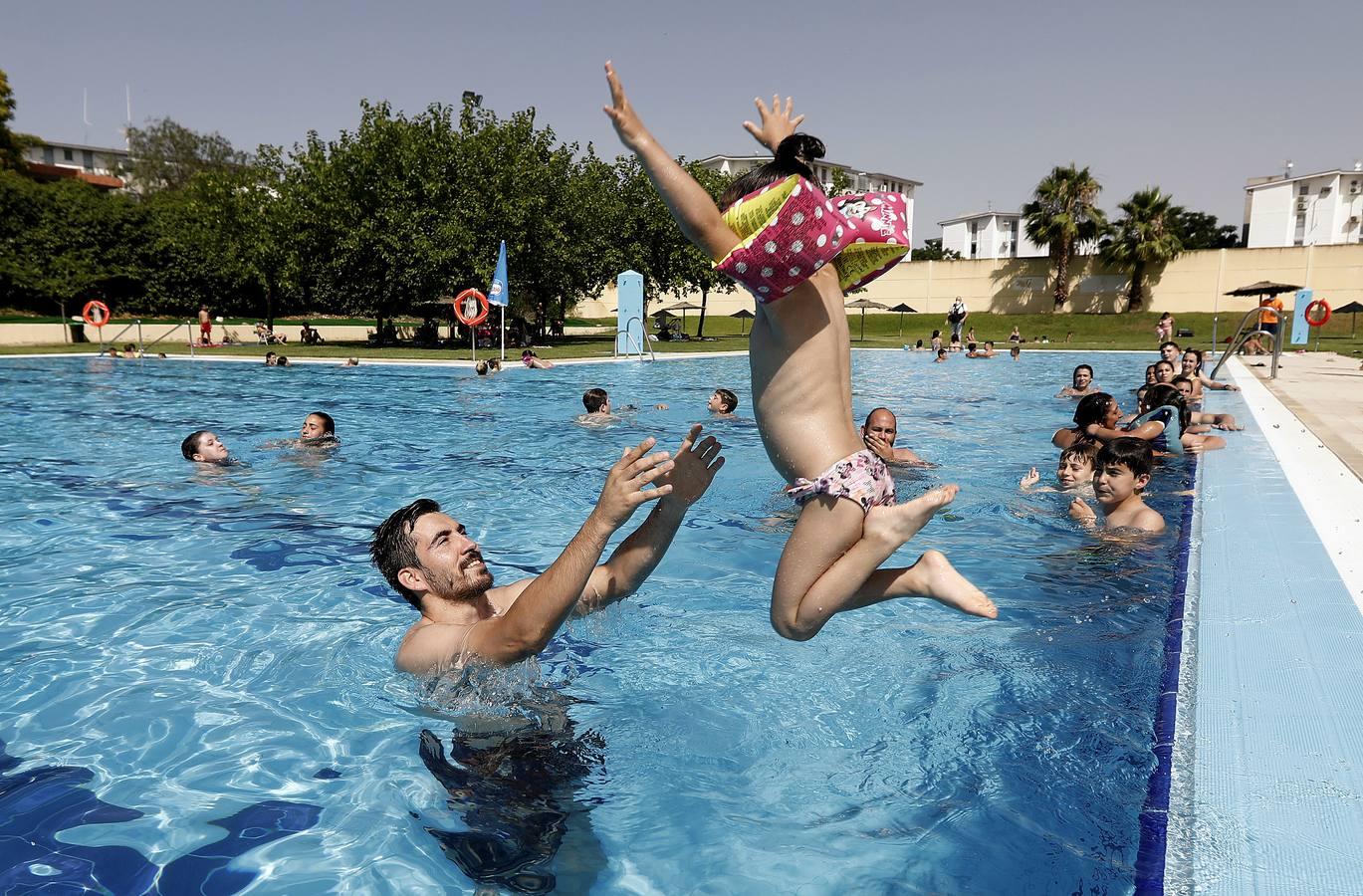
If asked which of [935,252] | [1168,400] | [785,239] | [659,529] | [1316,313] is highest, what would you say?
[935,252]

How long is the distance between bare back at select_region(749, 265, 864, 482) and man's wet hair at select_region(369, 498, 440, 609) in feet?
4.22

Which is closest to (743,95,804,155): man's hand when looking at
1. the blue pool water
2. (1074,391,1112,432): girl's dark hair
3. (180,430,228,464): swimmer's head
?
the blue pool water

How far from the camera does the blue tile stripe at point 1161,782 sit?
2.05m

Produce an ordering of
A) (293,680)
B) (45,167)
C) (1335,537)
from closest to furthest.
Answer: (293,680), (1335,537), (45,167)

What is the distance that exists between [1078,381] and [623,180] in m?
31.2

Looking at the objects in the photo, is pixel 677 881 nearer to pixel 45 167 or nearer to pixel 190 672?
pixel 190 672

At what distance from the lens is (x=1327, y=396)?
43.2 feet

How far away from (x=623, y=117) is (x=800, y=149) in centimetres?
60

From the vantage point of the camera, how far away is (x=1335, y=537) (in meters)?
4.68

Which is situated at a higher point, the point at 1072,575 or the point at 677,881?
the point at 1072,575

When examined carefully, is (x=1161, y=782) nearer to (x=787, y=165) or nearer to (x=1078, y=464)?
(x=787, y=165)

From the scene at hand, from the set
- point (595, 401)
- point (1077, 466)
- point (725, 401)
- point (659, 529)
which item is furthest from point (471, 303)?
point (659, 529)

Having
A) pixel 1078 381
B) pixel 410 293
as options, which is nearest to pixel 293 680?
pixel 1078 381

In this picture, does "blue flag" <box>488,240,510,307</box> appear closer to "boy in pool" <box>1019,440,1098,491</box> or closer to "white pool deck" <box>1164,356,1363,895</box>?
"boy in pool" <box>1019,440,1098,491</box>
